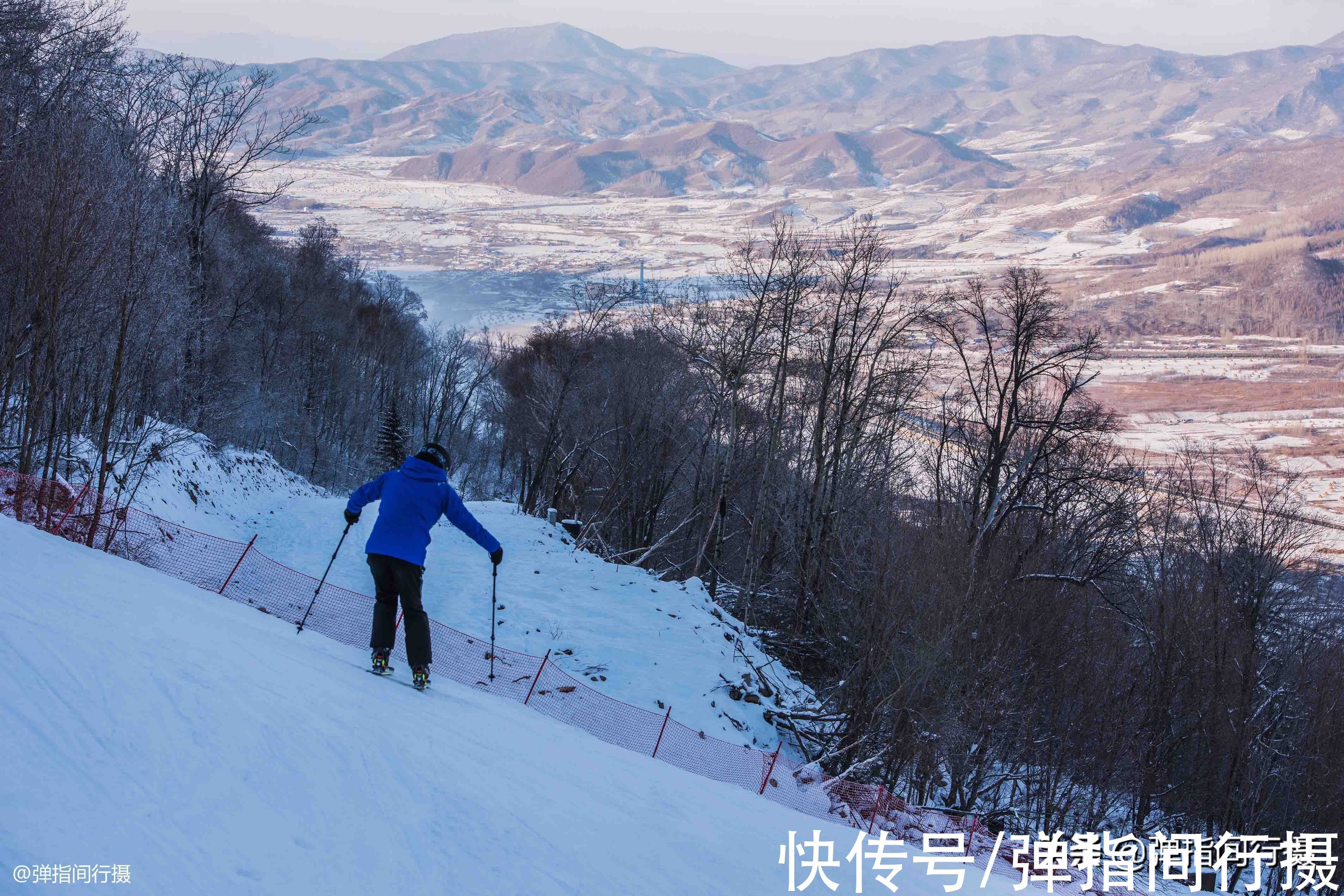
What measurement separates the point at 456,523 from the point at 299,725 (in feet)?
8.83

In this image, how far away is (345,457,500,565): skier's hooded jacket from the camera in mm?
7902

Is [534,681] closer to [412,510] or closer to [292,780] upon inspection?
[412,510]

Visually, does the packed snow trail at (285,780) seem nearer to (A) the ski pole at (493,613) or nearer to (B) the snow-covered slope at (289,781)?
(B) the snow-covered slope at (289,781)

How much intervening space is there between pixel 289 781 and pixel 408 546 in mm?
2873

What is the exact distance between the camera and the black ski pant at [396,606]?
7895 millimetres

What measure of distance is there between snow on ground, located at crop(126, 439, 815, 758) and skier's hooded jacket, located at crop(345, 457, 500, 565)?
6321mm

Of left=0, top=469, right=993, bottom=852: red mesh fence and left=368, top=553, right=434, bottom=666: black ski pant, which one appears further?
left=0, top=469, right=993, bottom=852: red mesh fence

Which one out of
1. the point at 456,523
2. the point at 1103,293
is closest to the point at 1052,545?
the point at 456,523

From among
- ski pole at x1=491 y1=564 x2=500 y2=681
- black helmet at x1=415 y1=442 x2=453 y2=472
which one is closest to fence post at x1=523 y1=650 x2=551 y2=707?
ski pole at x1=491 y1=564 x2=500 y2=681
